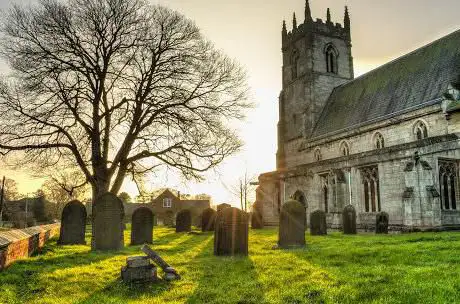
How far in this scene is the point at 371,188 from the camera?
62.6 feet

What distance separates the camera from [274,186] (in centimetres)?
2780

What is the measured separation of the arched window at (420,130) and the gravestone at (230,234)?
1412 cm

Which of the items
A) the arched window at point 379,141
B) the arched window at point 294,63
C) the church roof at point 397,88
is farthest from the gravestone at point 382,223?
the arched window at point 294,63

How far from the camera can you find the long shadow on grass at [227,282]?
213 inches

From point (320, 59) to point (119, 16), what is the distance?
21.1m

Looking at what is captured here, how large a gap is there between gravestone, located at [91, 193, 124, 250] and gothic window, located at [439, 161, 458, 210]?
43.1 ft

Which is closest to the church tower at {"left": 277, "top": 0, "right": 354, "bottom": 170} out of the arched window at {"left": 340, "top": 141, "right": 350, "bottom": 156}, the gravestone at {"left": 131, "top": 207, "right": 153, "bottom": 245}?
the arched window at {"left": 340, "top": 141, "right": 350, "bottom": 156}

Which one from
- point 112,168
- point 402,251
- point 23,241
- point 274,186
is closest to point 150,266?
point 23,241

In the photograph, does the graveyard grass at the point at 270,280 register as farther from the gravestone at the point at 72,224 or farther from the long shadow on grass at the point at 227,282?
the gravestone at the point at 72,224

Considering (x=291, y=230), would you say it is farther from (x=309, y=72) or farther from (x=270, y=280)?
(x=309, y=72)

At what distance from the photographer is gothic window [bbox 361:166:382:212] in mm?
18672

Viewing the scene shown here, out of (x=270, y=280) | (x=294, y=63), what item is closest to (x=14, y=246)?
(x=270, y=280)

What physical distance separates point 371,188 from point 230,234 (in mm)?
11824

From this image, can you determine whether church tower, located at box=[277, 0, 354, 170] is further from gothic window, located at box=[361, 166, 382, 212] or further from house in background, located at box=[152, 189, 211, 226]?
house in background, located at box=[152, 189, 211, 226]
